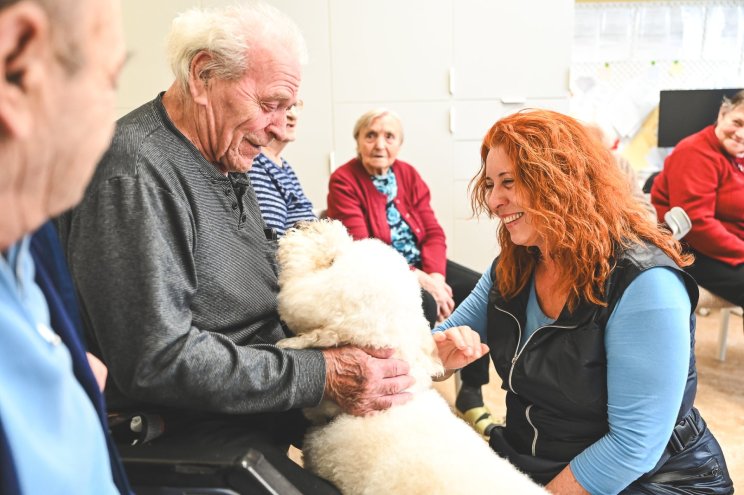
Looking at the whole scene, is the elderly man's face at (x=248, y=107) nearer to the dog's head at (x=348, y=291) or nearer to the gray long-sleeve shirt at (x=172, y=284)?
the gray long-sleeve shirt at (x=172, y=284)

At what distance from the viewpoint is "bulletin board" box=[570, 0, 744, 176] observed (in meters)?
4.33

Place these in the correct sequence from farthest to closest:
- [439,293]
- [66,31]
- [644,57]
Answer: [644,57] < [439,293] < [66,31]

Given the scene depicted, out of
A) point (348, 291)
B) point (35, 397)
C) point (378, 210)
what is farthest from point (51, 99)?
point (378, 210)

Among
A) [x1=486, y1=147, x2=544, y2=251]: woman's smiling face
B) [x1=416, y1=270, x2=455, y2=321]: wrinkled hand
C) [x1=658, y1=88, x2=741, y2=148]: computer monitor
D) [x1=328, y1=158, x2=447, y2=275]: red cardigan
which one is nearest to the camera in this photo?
[x1=486, y1=147, x2=544, y2=251]: woman's smiling face

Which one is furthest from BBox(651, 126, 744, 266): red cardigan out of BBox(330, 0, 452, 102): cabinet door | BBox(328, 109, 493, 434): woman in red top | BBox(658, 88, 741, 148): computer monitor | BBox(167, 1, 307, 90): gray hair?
BBox(167, 1, 307, 90): gray hair

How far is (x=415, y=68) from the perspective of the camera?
3598 mm

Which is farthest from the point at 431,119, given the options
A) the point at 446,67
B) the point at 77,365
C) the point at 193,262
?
the point at 77,365

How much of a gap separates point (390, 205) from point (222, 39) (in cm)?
178

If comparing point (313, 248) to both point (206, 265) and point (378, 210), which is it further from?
point (378, 210)

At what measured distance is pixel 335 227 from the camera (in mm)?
1197

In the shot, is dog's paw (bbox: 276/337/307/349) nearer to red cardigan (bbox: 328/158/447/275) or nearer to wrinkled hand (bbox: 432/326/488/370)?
wrinkled hand (bbox: 432/326/488/370)

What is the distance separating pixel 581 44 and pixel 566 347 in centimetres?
386

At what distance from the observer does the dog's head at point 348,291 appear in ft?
3.51

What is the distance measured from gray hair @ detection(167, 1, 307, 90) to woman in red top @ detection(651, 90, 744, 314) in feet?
7.22
